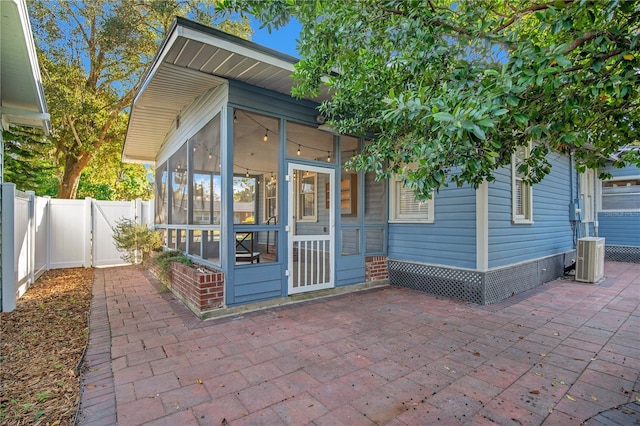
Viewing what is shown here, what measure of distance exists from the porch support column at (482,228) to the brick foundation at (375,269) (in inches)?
66.3

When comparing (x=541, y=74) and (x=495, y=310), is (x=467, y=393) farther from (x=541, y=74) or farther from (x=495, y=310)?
(x=495, y=310)

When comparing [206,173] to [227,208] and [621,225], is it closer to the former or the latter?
[227,208]

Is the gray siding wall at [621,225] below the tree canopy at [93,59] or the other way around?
below

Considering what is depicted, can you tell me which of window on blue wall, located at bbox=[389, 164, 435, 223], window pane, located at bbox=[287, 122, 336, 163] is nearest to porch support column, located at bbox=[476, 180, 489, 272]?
window on blue wall, located at bbox=[389, 164, 435, 223]

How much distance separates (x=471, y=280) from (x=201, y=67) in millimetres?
4770

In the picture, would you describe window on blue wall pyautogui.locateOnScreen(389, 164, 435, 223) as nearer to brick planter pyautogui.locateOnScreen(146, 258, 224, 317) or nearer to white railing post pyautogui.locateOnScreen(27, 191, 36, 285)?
brick planter pyautogui.locateOnScreen(146, 258, 224, 317)

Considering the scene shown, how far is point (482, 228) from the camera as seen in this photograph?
15.4 feet

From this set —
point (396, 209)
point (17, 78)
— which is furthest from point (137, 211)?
point (396, 209)

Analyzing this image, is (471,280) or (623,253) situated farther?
(623,253)

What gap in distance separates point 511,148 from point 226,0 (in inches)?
112

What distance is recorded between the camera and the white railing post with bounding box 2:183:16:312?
4.18 meters

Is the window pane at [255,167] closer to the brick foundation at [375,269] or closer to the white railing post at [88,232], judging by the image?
the brick foundation at [375,269]

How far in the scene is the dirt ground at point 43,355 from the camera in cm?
213

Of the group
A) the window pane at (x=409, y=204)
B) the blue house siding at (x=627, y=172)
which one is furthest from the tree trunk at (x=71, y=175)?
the blue house siding at (x=627, y=172)
